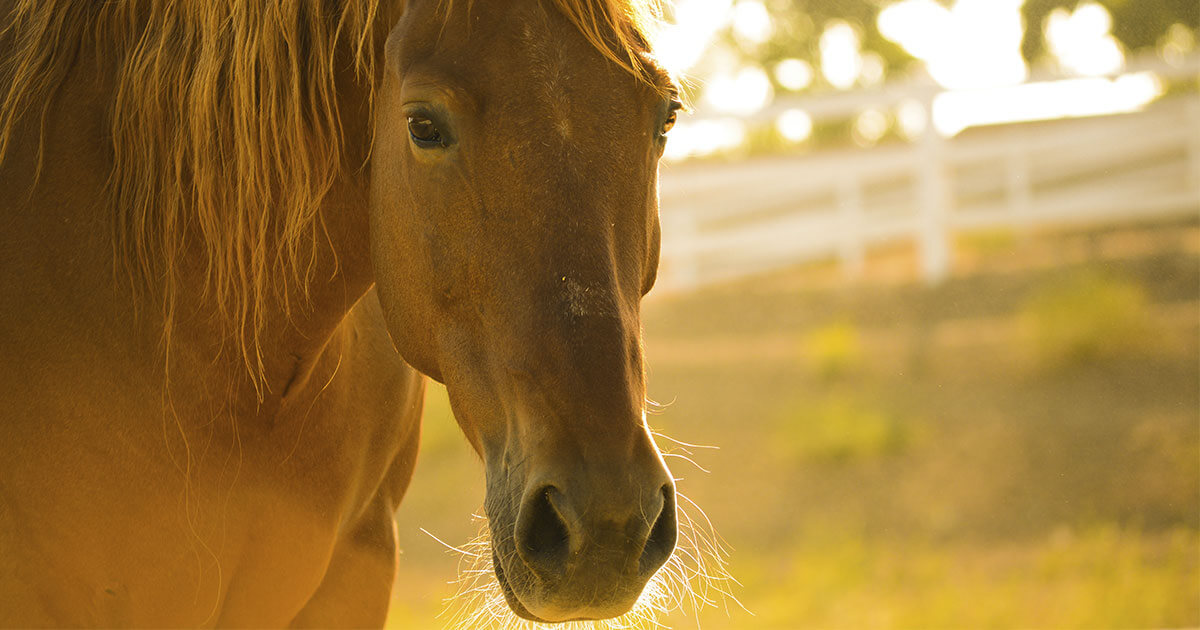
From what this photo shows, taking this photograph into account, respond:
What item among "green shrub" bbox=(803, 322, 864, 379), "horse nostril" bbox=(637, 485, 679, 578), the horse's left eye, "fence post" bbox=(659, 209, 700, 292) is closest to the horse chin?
"horse nostril" bbox=(637, 485, 679, 578)

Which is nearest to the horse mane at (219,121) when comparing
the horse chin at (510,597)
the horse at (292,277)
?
the horse at (292,277)

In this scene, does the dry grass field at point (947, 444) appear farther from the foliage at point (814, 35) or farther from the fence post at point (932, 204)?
the foliage at point (814, 35)

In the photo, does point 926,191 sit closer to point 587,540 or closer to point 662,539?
point 662,539

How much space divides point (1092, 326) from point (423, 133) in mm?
5570

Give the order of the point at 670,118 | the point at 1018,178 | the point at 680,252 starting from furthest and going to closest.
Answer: the point at 680,252 < the point at 1018,178 < the point at 670,118

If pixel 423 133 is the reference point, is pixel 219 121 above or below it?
below

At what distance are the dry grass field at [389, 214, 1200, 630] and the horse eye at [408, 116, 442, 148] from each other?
3896 millimetres

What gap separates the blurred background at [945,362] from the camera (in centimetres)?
539

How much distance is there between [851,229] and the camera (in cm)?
743

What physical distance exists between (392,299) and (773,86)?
409 inches

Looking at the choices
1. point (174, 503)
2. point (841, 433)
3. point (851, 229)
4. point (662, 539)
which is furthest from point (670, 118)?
point (851, 229)

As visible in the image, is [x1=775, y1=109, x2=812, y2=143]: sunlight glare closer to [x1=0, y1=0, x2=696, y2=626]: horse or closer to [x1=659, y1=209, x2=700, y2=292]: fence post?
[x1=659, y1=209, x2=700, y2=292]: fence post

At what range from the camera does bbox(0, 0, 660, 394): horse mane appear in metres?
1.59

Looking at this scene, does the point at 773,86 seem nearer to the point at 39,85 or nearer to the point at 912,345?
the point at 912,345
